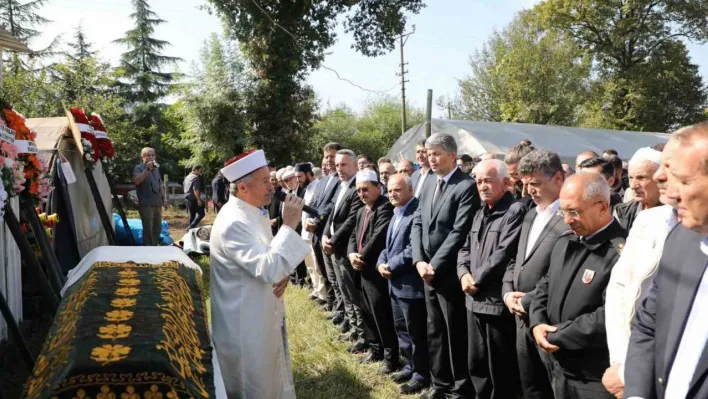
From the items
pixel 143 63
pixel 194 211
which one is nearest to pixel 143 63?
pixel 143 63

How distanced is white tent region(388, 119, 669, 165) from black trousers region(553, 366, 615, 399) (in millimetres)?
11282

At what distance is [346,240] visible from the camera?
594 centimetres

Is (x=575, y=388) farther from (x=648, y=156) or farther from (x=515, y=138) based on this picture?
(x=515, y=138)

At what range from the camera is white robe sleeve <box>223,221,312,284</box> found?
329 cm

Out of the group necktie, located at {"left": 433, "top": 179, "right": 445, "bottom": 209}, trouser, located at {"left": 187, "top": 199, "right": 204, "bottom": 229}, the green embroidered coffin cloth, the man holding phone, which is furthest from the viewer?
trouser, located at {"left": 187, "top": 199, "right": 204, "bottom": 229}

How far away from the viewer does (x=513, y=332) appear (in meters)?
3.71

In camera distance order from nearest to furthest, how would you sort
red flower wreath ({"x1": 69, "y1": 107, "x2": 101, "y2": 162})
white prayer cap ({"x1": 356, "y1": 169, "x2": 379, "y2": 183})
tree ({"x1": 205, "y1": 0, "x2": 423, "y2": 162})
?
white prayer cap ({"x1": 356, "y1": 169, "x2": 379, "y2": 183}) → red flower wreath ({"x1": 69, "y1": 107, "x2": 101, "y2": 162}) → tree ({"x1": 205, "y1": 0, "x2": 423, "y2": 162})

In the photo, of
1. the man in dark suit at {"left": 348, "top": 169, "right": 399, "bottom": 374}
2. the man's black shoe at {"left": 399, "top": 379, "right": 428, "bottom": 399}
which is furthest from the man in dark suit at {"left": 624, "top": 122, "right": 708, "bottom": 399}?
the man in dark suit at {"left": 348, "top": 169, "right": 399, "bottom": 374}

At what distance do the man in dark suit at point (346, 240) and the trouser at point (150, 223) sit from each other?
493cm

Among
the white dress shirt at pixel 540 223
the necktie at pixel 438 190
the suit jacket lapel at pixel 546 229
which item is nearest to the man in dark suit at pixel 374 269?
the necktie at pixel 438 190

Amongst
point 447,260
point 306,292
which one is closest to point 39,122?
point 306,292

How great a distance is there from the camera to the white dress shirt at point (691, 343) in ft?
5.91

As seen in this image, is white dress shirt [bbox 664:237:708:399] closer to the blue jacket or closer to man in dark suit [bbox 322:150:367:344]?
the blue jacket

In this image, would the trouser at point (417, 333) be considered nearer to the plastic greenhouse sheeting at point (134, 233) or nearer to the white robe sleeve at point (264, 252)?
the white robe sleeve at point (264, 252)
